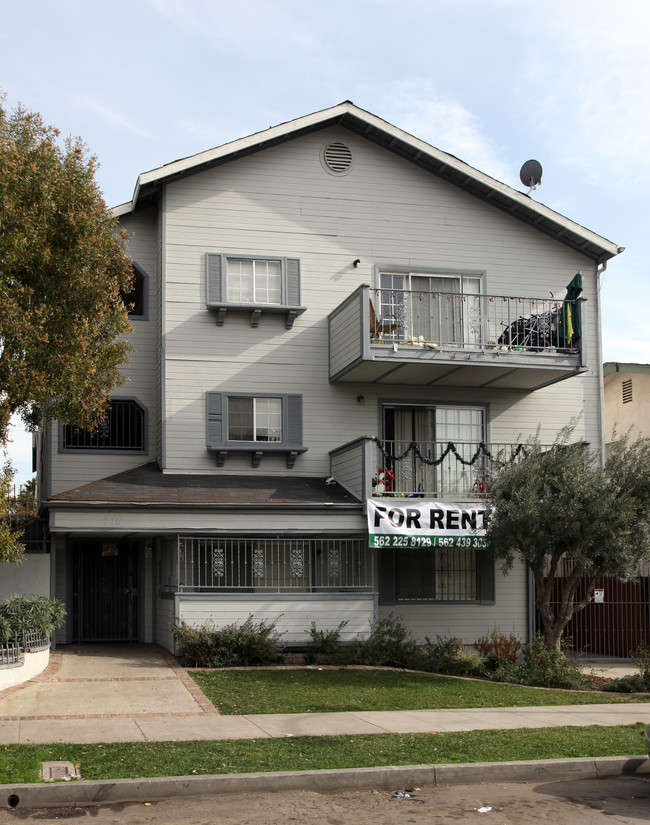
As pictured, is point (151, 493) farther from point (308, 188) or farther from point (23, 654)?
point (308, 188)

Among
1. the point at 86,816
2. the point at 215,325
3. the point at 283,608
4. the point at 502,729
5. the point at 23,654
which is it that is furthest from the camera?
the point at 215,325

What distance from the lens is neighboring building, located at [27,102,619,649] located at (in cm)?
1852

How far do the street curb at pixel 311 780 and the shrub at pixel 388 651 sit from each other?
22.7 ft

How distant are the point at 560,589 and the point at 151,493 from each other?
910 centimetres

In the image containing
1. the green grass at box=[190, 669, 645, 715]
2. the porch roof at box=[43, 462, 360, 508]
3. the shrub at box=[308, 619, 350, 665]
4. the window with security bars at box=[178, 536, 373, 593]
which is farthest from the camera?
the window with security bars at box=[178, 536, 373, 593]

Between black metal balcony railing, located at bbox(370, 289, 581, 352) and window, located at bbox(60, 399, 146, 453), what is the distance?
531 centimetres

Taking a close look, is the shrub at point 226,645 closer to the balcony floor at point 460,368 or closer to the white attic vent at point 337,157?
the balcony floor at point 460,368

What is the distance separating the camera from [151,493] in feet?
57.3

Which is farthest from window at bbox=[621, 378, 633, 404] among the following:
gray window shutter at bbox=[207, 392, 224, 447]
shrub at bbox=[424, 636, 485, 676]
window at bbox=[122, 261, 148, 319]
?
window at bbox=[122, 261, 148, 319]

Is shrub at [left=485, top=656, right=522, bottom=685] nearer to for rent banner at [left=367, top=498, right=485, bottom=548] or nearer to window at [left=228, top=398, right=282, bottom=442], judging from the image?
for rent banner at [left=367, top=498, right=485, bottom=548]

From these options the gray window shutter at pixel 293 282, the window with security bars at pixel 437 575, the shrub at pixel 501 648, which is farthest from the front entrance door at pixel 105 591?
the shrub at pixel 501 648

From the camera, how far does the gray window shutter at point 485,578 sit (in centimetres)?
1967

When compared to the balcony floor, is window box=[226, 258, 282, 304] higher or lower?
higher

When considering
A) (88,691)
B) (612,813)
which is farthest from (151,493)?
(612,813)
